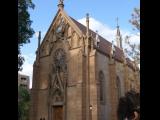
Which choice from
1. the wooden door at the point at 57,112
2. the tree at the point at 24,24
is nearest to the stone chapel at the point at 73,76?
the wooden door at the point at 57,112

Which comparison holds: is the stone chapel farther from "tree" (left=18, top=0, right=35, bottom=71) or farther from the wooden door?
"tree" (left=18, top=0, right=35, bottom=71)

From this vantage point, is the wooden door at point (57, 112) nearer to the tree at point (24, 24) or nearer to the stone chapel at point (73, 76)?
the stone chapel at point (73, 76)

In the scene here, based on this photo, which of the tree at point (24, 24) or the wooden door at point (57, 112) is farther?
the wooden door at point (57, 112)

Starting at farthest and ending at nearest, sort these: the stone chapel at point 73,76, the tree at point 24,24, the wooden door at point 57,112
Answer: the wooden door at point 57,112
the stone chapel at point 73,76
the tree at point 24,24

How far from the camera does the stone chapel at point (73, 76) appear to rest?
34.3m

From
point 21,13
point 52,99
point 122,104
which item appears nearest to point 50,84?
point 52,99

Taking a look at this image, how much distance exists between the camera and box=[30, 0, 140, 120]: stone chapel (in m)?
34.3

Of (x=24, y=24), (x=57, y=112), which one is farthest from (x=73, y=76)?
(x=24, y=24)

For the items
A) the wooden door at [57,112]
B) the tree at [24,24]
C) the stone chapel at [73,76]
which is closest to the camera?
the tree at [24,24]

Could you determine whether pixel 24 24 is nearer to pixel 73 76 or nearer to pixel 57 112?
pixel 73 76

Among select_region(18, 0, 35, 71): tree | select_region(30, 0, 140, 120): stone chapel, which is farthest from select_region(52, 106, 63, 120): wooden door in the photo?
select_region(18, 0, 35, 71): tree

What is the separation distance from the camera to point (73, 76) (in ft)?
118

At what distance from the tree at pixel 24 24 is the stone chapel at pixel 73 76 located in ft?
39.6

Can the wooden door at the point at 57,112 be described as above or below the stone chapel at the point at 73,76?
below
